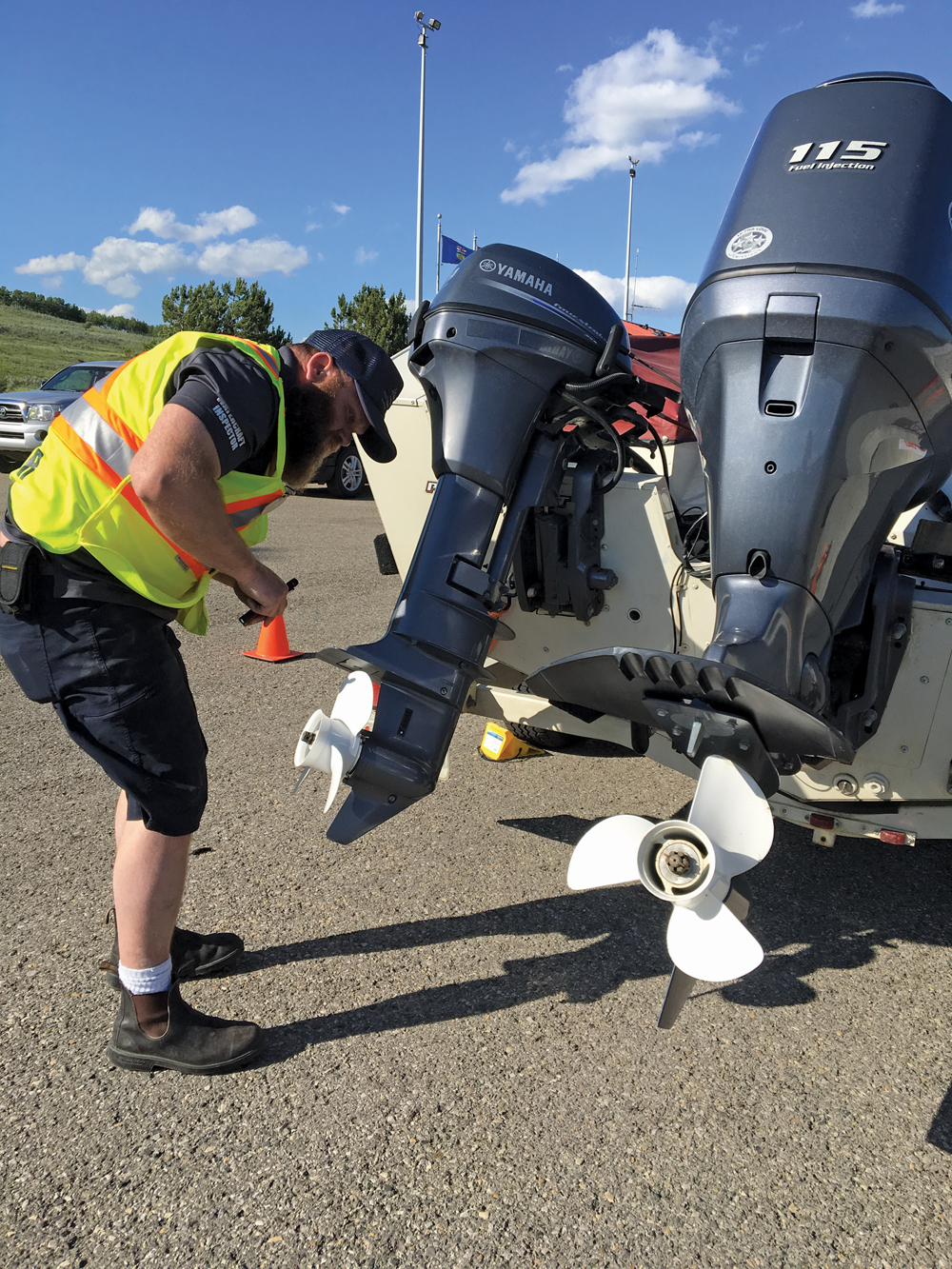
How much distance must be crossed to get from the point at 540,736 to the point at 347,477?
968 centimetres

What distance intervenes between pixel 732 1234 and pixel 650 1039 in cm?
54

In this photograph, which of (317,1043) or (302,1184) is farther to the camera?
(317,1043)

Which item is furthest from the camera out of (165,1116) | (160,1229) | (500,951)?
(500,951)

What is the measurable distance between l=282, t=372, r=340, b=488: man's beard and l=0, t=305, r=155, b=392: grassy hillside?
31775 mm

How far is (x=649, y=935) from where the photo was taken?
8.71 feet

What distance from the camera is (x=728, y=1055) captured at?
7.06ft

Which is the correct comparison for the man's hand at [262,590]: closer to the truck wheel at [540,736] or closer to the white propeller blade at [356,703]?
the white propeller blade at [356,703]

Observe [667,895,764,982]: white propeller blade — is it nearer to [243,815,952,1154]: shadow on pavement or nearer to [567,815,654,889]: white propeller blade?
[567,815,654,889]: white propeller blade

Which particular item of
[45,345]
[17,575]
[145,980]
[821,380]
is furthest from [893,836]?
[45,345]

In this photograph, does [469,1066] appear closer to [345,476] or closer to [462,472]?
[462,472]

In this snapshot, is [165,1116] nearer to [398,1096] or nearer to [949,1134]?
[398,1096]

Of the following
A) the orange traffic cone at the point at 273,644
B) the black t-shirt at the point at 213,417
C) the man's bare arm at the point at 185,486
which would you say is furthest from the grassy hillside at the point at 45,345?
the man's bare arm at the point at 185,486

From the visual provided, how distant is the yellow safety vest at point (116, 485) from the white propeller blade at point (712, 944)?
49.1 inches

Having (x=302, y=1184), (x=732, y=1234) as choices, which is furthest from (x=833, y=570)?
(x=302, y=1184)
